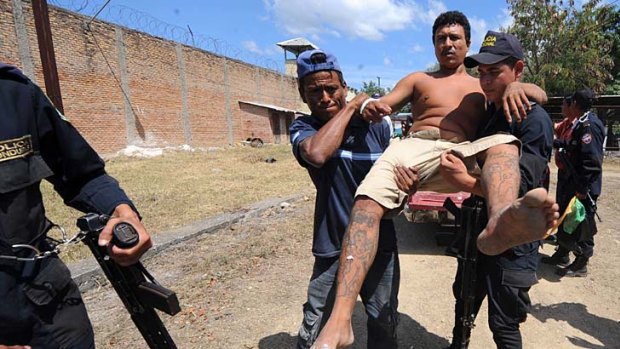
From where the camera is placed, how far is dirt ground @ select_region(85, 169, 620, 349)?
2.96 m

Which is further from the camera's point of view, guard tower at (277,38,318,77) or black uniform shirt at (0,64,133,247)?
guard tower at (277,38,318,77)

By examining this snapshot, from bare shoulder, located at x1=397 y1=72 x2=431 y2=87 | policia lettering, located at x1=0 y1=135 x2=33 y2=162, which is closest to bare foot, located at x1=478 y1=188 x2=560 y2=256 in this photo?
bare shoulder, located at x1=397 y1=72 x2=431 y2=87

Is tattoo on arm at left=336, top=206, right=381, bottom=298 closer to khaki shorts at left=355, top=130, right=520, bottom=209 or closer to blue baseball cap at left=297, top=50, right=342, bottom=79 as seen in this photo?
khaki shorts at left=355, top=130, right=520, bottom=209

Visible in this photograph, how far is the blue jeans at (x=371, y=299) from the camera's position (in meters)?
1.90

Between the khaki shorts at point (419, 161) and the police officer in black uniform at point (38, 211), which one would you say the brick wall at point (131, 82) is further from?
the khaki shorts at point (419, 161)

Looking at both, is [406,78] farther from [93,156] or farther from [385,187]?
[93,156]

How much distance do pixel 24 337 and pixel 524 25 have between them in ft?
69.2

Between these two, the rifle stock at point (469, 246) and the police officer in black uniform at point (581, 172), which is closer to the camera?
the rifle stock at point (469, 246)

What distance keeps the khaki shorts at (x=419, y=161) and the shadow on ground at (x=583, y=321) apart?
212 centimetres

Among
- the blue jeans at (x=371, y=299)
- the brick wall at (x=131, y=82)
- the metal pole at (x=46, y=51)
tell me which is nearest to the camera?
the blue jeans at (x=371, y=299)

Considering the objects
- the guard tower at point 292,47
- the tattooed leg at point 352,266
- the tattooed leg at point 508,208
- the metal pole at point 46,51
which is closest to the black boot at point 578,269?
the tattooed leg at point 508,208

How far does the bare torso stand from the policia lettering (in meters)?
1.87

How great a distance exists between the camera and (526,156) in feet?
6.02

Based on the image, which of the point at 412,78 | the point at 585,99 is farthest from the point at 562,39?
the point at 412,78
